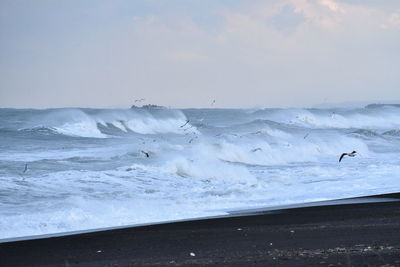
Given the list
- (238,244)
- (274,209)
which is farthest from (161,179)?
(238,244)

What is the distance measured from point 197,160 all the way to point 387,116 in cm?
5786

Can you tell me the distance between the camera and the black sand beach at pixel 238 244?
702cm

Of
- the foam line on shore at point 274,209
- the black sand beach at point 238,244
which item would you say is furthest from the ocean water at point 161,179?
the black sand beach at point 238,244

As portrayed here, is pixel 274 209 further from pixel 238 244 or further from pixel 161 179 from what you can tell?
pixel 161 179

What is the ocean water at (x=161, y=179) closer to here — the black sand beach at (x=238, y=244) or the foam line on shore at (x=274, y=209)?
the foam line on shore at (x=274, y=209)

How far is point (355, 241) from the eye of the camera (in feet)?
26.3

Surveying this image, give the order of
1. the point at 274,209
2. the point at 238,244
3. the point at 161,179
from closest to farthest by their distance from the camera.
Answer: the point at 238,244, the point at 274,209, the point at 161,179

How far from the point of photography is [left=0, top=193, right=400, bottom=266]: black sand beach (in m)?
7.02

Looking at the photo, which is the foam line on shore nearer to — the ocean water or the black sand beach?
the black sand beach

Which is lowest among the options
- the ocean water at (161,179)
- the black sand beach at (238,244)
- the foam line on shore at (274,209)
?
the black sand beach at (238,244)

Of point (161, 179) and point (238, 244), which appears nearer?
point (238, 244)

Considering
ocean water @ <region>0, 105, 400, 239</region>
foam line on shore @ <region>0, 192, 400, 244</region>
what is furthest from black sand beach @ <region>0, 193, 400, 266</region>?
ocean water @ <region>0, 105, 400, 239</region>

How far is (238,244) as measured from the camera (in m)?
8.38

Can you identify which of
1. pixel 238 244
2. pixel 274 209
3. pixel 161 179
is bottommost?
pixel 238 244
